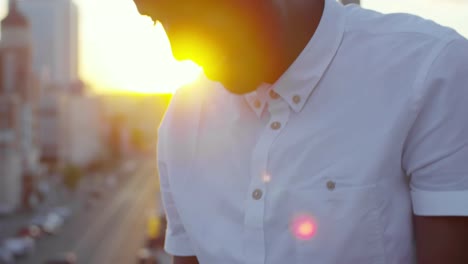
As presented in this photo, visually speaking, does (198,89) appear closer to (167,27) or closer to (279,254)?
(167,27)

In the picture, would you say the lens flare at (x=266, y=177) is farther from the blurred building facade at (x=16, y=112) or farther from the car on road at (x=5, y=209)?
the car on road at (x=5, y=209)

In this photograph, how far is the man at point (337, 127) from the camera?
125 cm

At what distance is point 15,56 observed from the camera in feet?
145

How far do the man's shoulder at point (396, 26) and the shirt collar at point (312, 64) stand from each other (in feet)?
0.13

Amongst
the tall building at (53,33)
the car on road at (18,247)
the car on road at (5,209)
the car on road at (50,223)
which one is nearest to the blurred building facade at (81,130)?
the car on road at (5,209)

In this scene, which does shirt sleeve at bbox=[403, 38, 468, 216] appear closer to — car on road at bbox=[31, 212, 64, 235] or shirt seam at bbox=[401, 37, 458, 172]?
shirt seam at bbox=[401, 37, 458, 172]

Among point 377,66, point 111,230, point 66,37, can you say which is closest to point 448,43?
point 377,66

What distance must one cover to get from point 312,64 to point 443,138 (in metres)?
0.29

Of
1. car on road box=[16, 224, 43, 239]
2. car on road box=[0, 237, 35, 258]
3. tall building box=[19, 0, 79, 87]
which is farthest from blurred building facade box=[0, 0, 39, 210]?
tall building box=[19, 0, 79, 87]

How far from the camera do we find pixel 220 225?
1.47 metres

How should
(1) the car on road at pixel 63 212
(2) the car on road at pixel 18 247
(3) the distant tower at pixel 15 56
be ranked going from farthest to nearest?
(3) the distant tower at pixel 15 56, (1) the car on road at pixel 63 212, (2) the car on road at pixel 18 247

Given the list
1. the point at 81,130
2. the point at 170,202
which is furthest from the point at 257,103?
the point at 81,130

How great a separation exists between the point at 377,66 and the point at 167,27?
0.41 metres

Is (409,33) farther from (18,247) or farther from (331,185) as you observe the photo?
(18,247)
